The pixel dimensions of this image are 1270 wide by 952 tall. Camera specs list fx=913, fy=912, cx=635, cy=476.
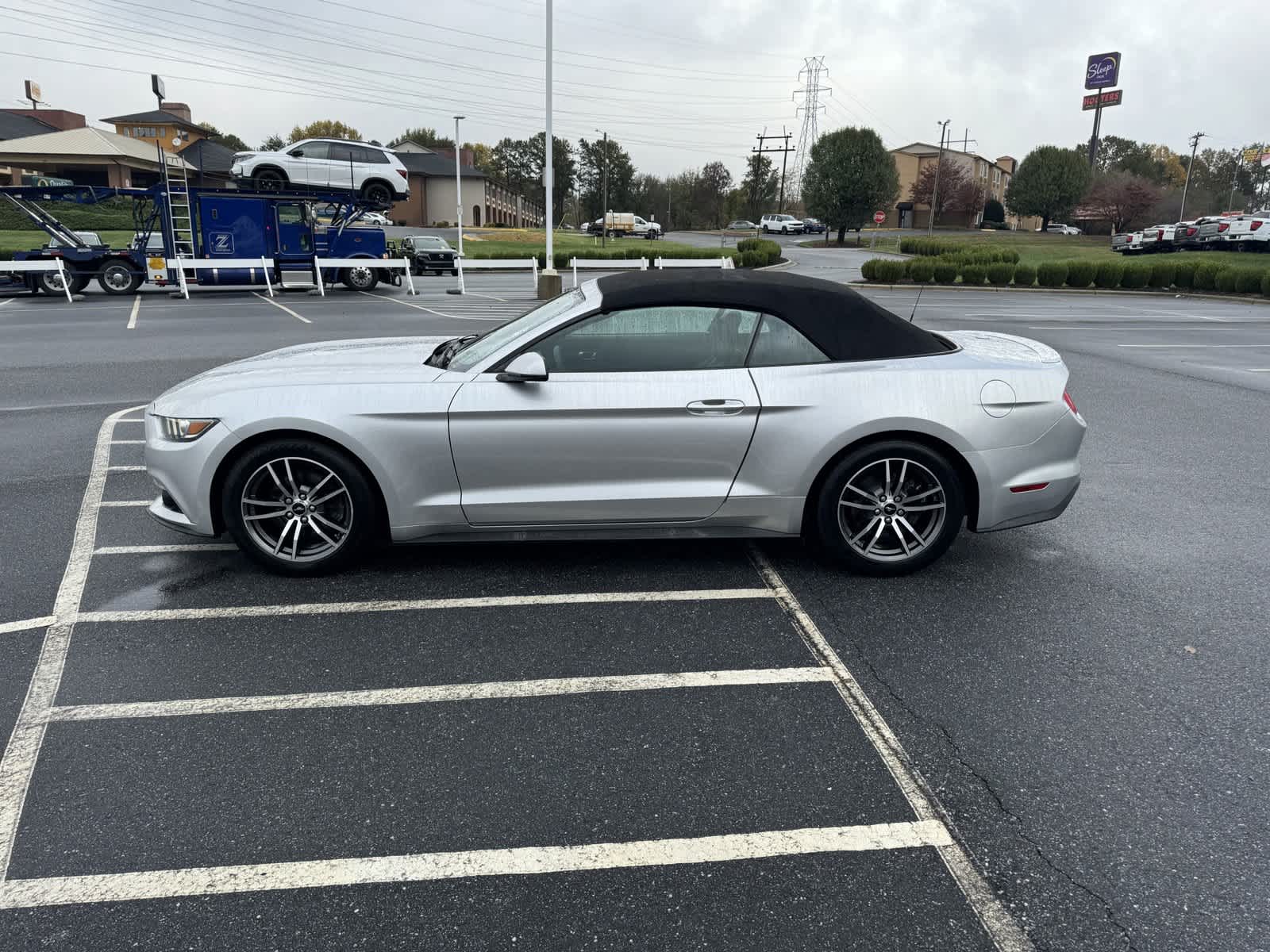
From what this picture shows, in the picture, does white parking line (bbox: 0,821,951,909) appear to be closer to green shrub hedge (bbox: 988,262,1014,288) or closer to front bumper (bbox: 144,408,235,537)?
front bumper (bbox: 144,408,235,537)

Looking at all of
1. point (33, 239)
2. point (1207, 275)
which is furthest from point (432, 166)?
point (1207, 275)

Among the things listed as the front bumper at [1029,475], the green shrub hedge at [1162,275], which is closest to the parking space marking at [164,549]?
the front bumper at [1029,475]

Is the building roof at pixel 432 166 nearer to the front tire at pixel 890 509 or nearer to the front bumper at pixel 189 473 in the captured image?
the front bumper at pixel 189 473

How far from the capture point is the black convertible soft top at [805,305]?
4.53 m

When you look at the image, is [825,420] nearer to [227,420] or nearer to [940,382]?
[940,382]

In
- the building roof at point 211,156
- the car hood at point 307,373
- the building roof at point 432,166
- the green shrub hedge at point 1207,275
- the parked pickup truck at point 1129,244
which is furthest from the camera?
the building roof at point 432,166

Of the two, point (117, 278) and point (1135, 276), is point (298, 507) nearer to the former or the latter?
point (117, 278)

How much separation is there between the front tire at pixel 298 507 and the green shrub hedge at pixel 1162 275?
32.5 meters

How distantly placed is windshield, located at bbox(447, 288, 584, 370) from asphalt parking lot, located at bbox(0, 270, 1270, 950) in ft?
3.47

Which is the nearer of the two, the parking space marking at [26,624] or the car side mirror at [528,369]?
the parking space marking at [26,624]

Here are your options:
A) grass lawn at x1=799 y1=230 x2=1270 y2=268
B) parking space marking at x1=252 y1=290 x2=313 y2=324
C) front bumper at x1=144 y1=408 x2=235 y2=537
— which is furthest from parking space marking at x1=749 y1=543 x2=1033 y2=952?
grass lawn at x1=799 y1=230 x2=1270 y2=268

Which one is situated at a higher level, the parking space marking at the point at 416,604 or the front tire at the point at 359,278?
the front tire at the point at 359,278

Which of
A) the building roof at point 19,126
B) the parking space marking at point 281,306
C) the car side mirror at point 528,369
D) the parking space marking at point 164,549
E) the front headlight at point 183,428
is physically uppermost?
the building roof at point 19,126

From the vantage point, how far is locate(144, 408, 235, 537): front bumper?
4.30 meters
